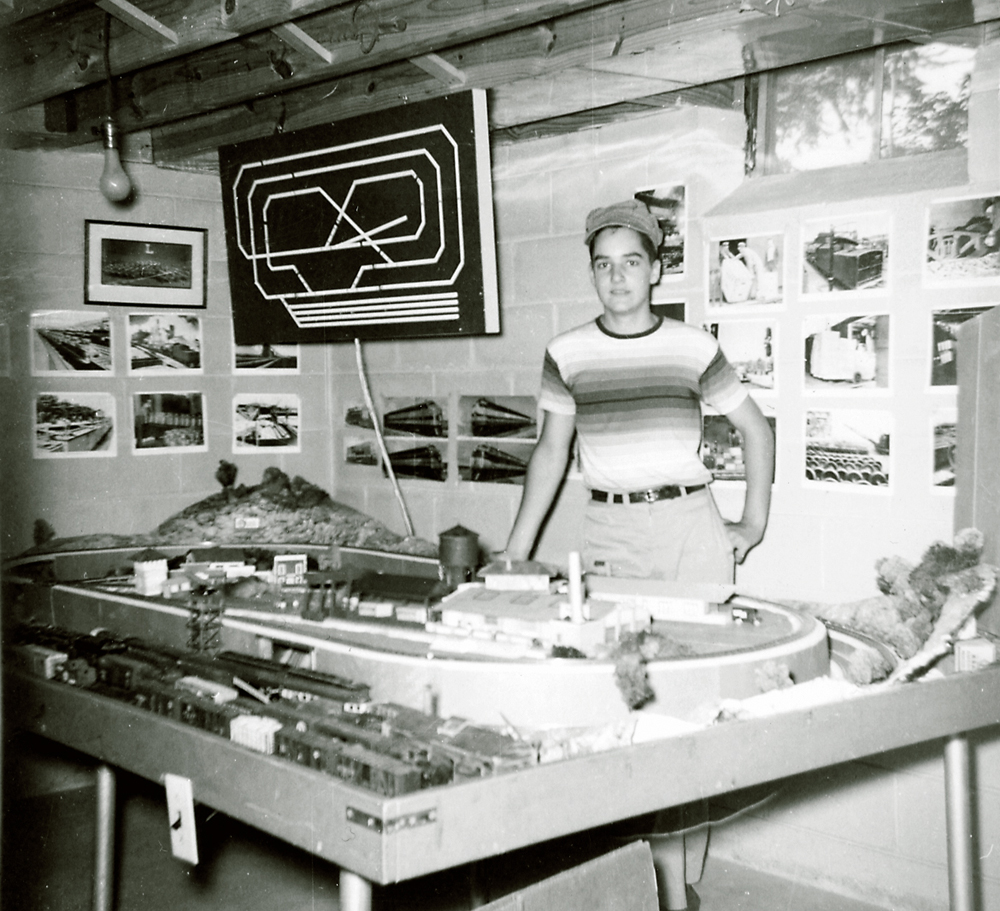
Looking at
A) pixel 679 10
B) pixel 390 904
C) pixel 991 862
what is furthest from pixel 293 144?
pixel 991 862

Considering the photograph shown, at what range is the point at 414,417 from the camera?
375 centimetres

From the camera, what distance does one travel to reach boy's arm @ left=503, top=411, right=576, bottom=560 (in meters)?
2.83

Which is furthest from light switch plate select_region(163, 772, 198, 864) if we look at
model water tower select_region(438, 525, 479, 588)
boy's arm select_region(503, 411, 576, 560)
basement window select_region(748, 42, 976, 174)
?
basement window select_region(748, 42, 976, 174)

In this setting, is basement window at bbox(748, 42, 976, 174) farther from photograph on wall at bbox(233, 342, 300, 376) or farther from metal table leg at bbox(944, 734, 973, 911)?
photograph on wall at bbox(233, 342, 300, 376)

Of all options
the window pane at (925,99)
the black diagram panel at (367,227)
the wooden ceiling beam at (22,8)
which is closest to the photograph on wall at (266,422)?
the black diagram panel at (367,227)

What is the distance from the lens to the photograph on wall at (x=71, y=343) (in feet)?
11.0

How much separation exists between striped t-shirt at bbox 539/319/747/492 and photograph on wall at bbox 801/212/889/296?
0.32 meters

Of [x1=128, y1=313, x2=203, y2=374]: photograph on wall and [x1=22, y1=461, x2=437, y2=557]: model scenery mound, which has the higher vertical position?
[x1=128, y1=313, x2=203, y2=374]: photograph on wall

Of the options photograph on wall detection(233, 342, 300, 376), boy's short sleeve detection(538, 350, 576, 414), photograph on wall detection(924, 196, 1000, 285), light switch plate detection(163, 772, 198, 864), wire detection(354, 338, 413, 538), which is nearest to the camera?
light switch plate detection(163, 772, 198, 864)

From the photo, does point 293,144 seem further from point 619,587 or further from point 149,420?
point 619,587

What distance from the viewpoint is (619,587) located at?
1977mm

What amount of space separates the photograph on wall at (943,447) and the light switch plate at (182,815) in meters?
1.88

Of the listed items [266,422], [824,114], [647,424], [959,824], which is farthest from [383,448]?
[959,824]

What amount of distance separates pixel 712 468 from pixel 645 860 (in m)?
1.60
